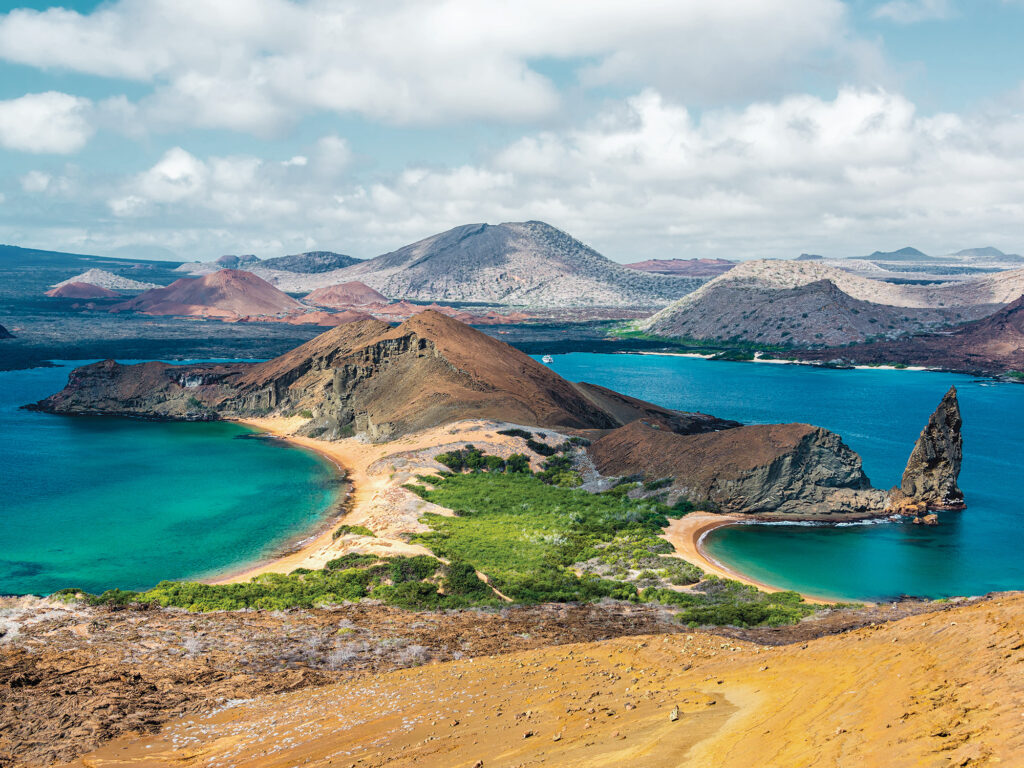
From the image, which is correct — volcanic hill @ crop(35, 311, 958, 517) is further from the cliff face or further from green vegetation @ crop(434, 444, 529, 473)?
green vegetation @ crop(434, 444, 529, 473)

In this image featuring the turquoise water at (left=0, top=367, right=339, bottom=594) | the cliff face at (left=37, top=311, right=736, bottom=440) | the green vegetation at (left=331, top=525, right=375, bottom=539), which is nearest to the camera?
the turquoise water at (left=0, top=367, right=339, bottom=594)

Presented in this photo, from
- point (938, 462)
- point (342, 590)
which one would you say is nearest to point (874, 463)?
point (938, 462)

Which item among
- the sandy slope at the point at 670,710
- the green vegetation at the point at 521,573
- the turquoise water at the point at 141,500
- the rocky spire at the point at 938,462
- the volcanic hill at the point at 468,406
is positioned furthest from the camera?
the rocky spire at the point at 938,462

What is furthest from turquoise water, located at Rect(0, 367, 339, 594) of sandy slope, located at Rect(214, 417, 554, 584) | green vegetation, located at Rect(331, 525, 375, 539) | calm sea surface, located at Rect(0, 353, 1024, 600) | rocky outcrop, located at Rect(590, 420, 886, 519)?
rocky outcrop, located at Rect(590, 420, 886, 519)

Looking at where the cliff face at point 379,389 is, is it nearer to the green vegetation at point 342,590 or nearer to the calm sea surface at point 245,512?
the calm sea surface at point 245,512

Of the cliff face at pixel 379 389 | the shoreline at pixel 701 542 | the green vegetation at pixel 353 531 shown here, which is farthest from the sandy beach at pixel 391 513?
the cliff face at pixel 379 389

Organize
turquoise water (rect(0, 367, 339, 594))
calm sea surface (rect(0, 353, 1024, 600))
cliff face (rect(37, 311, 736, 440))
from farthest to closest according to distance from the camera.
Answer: cliff face (rect(37, 311, 736, 440))
turquoise water (rect(0, 367, 339, 594))
calm sea surface (rect(0, 353, 1024, 600))

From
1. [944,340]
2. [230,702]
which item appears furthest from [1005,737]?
[944,340]
